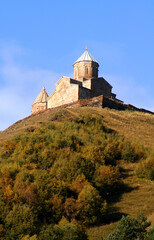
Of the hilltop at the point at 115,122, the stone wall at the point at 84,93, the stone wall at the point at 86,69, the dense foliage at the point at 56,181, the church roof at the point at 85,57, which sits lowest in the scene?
the dense foliage at the point at 56,181

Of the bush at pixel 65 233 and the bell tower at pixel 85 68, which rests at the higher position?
the bell tower at pixel 85 68

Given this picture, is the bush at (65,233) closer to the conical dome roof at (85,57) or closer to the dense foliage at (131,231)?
the dense foliage at (131,231)

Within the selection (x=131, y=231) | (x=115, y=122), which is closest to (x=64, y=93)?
(x=115, y=122)

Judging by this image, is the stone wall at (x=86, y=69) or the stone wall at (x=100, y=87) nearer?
the stone wall at (x=100, y=87)

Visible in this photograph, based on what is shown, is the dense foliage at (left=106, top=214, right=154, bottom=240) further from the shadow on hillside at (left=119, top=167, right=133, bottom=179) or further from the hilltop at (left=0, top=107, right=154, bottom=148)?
the hilltop at (left=0, top=107, right=154, bottom=148)

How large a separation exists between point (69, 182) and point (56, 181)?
1.08 meters

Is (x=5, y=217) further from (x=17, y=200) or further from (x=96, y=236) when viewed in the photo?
(x=96, y=236)

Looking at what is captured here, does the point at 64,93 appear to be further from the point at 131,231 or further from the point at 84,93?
the point at 131,231

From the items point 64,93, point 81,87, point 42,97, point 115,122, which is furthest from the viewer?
point 42,97

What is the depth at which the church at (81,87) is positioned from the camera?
41.2m

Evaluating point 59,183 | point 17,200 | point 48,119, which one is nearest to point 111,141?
point 48,119

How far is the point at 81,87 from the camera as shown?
4091cm

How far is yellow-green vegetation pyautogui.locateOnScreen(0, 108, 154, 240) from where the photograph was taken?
1563 cm

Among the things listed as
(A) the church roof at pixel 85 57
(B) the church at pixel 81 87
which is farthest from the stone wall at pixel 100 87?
(A) the church roof at pixel 85 57
